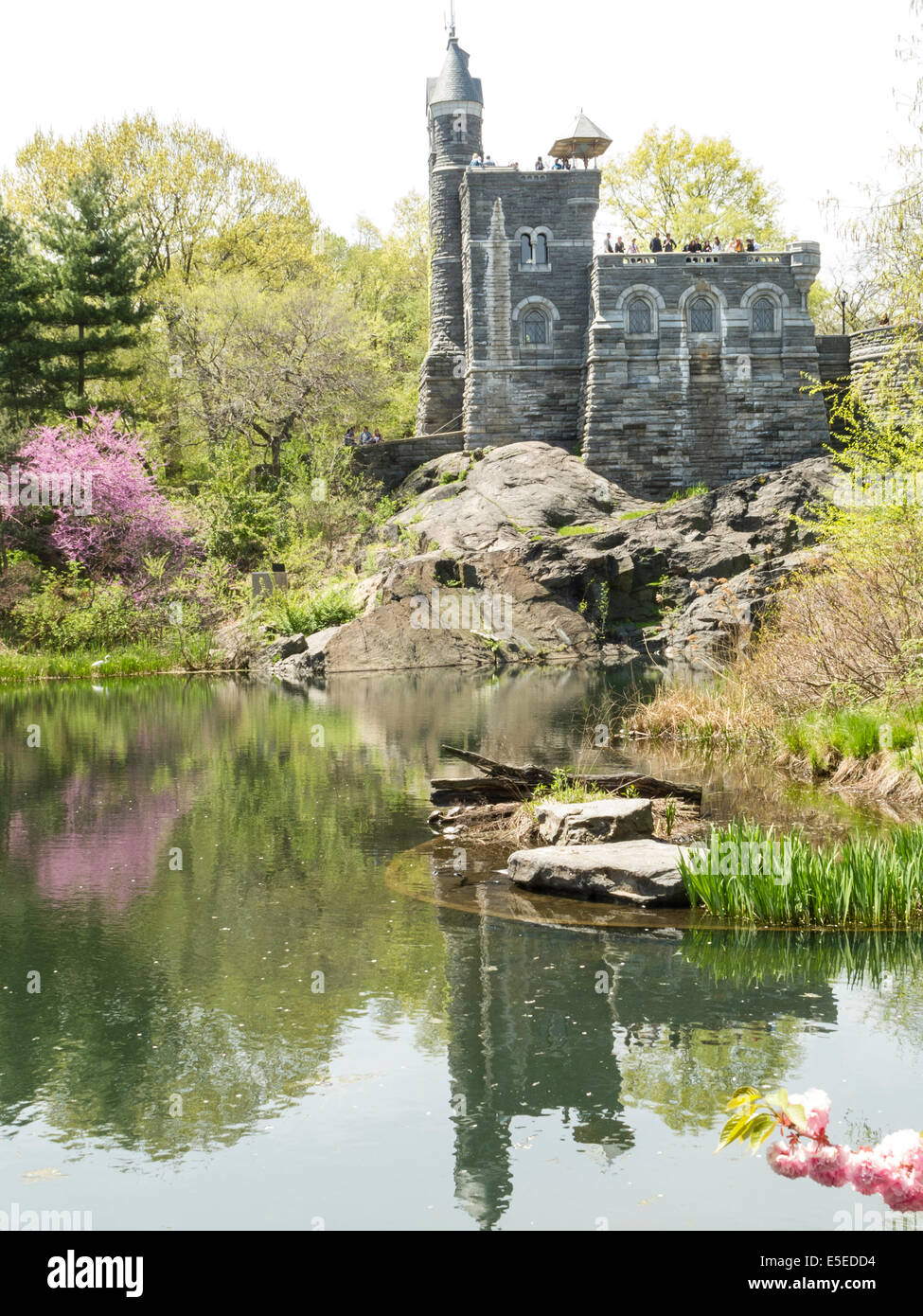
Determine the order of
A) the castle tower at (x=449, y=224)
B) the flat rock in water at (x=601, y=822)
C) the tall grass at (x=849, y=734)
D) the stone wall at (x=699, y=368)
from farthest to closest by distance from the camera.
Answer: the castle tower at (x=449, y=224) → the stone wall at (x=699, y=368) → the tall grass at (x=849, y=734) → the flat rock in water at (x=601, y=822)

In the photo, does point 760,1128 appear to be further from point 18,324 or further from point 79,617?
point 18,324

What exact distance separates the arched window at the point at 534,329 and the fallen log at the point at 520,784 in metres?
32.3

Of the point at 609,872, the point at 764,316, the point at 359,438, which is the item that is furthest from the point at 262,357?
the point at 609,872

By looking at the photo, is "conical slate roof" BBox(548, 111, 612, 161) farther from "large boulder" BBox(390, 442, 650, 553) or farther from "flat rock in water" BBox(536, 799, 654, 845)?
"flat rock in water" BBox(536, 799, 654, 845)

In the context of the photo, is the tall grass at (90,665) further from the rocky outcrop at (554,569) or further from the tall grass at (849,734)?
the tall grass at (849,734)

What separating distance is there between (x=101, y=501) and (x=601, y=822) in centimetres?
2828

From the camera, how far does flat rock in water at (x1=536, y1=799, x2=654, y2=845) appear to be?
10.6m

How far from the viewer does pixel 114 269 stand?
123 feet

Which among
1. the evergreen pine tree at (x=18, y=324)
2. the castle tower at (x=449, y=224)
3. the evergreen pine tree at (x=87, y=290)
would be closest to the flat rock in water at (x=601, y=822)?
the evergreen pine tree at (x=18, y=324)

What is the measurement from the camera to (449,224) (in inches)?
1758

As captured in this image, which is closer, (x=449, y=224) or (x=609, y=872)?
(x=609, y=872)

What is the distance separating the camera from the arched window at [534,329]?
1692 inches
